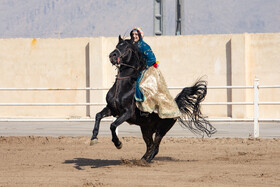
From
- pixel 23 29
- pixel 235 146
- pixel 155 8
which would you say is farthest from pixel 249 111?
pixel 23 29

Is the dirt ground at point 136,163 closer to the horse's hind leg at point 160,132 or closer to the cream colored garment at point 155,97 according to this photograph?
the horse's hind leg at point 160,132

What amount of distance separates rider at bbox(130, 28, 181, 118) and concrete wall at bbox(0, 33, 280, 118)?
1031 centimetres

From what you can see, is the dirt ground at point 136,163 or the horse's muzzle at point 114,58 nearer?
the dirt ground at point 136,163

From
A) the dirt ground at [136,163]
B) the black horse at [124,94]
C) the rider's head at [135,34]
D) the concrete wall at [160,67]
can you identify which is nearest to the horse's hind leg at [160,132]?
the black horse at [124,94]

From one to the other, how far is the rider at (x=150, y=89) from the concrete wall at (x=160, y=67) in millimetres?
10307

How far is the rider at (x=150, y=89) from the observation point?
8.78 m

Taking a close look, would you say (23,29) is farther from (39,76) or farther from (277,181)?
(277,181)

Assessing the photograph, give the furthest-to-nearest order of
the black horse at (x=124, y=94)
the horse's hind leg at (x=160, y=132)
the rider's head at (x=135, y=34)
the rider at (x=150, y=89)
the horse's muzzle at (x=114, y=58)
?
the horse's hind leg at (x=160, y=132) → the rider's head at (x=135, y=34) → the rider at (x=150, y=89) → the black horse at (x=124, y=94) → the horse's muzzle at (x=114, y=58)

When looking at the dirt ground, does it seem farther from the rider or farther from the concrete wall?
the concrete wall

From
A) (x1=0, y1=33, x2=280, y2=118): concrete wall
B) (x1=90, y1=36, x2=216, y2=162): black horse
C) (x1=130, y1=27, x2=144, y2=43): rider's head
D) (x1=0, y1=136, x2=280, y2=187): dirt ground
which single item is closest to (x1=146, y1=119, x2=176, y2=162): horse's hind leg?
(x1=90, y1=36, x2=216, y2=162): black horse

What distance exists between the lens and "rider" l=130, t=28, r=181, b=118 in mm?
8781

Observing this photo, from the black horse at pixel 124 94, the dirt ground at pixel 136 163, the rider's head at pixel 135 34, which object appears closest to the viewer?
the dirt ground at pixel 136 163

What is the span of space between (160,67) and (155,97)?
11104 mm

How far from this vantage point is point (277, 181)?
7434 millimetres
